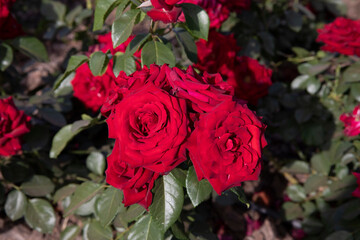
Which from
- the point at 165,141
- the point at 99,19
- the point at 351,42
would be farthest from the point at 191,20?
the point at 351,42

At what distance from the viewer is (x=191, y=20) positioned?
96 cm

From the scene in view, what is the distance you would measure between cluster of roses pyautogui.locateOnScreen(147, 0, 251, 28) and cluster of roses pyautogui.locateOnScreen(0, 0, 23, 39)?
0.78 m

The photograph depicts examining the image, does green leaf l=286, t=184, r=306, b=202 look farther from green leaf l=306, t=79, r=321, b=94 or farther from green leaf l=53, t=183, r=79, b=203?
green leaf l=53, t=183, r=79, b=203

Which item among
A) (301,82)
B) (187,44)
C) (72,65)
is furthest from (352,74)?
(72,65)

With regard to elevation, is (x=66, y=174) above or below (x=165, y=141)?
below

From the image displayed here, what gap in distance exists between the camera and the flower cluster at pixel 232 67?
4.43 feet

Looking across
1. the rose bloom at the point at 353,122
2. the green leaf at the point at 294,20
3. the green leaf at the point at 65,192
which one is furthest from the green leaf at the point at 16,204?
the green leaf at the point at 294,20

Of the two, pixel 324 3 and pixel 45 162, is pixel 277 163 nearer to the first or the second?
pixel 45 162

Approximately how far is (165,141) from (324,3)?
268cm

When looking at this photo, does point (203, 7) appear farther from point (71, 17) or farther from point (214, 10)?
point (71, 17)

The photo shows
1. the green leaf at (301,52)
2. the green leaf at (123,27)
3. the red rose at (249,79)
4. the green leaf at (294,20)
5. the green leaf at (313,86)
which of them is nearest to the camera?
the green leaf at (123,27)

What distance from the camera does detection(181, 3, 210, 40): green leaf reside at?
3.12 feet

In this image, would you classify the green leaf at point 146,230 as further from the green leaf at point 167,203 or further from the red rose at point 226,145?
the red rose at point 226,145

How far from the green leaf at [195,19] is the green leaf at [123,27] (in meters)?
0.15
